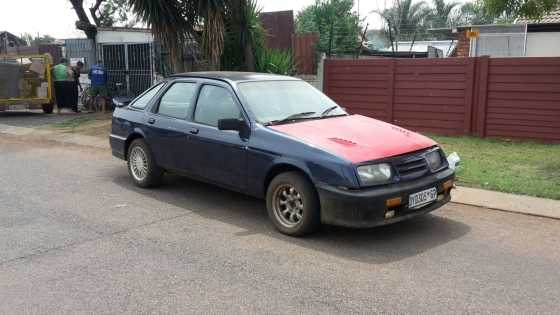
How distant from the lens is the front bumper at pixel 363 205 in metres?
4.98

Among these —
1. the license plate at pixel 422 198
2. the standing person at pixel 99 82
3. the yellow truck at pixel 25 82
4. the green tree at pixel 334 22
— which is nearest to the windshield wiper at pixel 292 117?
the license plate at pixel 422 198

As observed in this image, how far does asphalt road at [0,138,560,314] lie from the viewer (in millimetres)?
4043

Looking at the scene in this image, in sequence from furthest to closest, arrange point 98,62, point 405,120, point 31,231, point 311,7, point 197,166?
point 311,7 → point 98,62 → point 405,120 → point 197,166 → point 31,231

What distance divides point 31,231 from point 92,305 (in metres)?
2.12

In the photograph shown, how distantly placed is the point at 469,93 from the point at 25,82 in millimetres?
12667

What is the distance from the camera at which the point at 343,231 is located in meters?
5.70

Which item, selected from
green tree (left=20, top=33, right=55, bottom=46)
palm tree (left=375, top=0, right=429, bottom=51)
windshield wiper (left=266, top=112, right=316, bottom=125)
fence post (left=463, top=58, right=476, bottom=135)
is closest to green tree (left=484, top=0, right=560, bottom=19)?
fence post (left=463, top=58, right=476, bottom=135)

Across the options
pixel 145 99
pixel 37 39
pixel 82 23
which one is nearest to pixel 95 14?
pixel 82 23

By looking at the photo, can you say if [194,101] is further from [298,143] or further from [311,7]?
[311,7]

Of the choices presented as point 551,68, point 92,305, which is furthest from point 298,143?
point 551,68

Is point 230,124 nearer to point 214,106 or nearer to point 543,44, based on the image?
point 214,106

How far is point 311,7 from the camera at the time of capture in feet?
95.7

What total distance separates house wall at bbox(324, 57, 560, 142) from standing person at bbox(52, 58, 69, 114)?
28.2 ft

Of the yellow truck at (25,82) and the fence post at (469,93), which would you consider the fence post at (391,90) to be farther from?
the yellow truck at (25,82)
